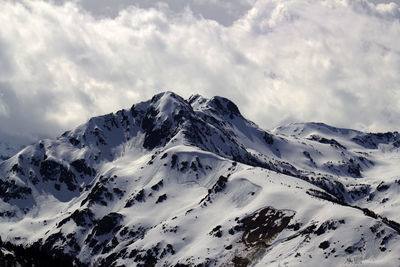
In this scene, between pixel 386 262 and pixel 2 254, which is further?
pixel 386 262

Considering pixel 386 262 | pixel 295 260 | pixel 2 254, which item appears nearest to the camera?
pixel 2 254

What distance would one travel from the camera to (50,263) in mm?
187750

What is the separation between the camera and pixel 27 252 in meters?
193

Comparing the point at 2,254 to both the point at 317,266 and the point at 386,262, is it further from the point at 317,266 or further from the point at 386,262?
the point at 386,262

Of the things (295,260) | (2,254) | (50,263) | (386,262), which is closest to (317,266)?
(295,260)

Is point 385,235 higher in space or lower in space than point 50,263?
lower

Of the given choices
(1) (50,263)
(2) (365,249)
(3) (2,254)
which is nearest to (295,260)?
(2) (365,249)

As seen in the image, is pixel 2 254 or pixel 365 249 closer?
pixel 2 254

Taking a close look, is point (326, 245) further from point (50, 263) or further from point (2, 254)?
point (2, 254)

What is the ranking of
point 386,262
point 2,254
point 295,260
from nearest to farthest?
point 2,254 → point 386,262 → point 295,260

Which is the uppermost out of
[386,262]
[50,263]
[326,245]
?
[50,263]

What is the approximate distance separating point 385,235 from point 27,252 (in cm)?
12449

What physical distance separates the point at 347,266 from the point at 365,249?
36.5 feet

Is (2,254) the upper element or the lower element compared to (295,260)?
upper
